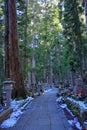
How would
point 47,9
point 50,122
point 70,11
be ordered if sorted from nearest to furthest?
point 50,122
point 70,11
point 47,9

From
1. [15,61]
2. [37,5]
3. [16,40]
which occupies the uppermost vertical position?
[37,5]

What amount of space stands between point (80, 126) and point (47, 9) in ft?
162

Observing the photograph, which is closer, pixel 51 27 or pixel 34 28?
pixel 34 28

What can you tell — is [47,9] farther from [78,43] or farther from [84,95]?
[84,95]

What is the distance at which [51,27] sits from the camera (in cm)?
5934

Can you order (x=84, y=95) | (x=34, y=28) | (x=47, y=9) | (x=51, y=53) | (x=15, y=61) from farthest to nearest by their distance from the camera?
1. (x=51, y=53)
2. (x=47, y=9)
3. (x=34, y=28)
4. (x=15, y=61)
5. (x=84, y=95)

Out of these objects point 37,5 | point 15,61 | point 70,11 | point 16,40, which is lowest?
point 15,61

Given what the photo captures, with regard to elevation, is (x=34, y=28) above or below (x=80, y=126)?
above

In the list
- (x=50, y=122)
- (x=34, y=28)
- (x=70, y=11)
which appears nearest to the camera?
(x=50, y=122)

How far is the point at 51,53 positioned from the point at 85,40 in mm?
33211

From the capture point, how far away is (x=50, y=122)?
11352 mm

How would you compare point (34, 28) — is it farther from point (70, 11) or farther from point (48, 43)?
point (70, 11)

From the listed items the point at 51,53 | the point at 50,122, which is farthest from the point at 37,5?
the point at 50,122

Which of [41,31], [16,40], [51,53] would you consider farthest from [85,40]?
[51,53]
